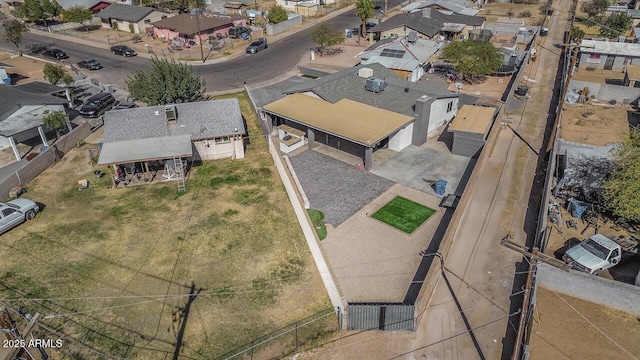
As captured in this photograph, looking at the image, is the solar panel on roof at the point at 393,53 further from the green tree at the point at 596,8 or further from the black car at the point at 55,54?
the green tree at the point at 596,8

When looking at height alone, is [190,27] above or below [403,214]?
above

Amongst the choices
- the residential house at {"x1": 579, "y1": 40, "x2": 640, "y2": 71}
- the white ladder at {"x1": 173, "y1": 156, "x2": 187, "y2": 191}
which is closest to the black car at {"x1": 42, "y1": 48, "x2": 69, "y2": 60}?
the white ladder at {"x1": 173, "y1": 156, "x2": 187, "y2": 191}

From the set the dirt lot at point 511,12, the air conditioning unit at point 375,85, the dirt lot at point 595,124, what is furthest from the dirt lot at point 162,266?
the dirt lot at point 511,12

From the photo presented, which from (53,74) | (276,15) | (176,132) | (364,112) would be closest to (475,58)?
(364,112)

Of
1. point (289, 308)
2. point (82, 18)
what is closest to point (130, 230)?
point (289, 308)

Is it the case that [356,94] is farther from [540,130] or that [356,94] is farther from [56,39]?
[56,39]

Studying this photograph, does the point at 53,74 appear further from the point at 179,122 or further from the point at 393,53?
the point at 393,53
